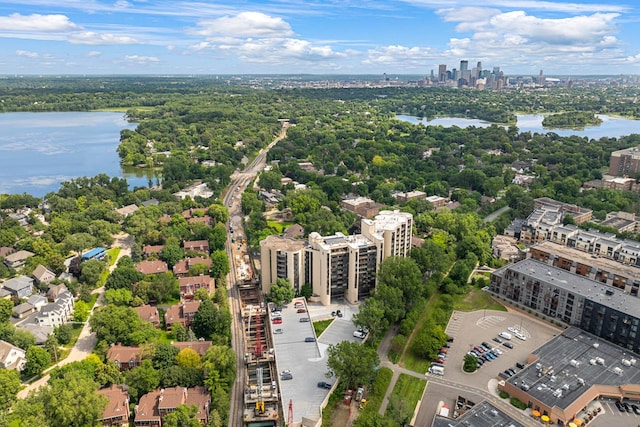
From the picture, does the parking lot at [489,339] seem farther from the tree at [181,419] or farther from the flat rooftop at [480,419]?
the tree at [181,419]

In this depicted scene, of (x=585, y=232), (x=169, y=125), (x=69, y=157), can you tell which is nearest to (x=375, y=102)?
(x=169, y=125)

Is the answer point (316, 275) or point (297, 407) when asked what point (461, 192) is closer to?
point (316, 275)

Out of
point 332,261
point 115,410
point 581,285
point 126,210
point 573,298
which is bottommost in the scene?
point 115,410

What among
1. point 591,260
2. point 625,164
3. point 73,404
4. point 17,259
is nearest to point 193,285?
point 73,404

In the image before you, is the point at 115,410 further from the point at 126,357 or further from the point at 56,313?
the point at 56,313

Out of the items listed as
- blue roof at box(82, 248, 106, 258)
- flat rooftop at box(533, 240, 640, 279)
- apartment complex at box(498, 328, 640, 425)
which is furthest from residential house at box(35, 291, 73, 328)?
flat rooftop at box(533, 240, 640, 279)

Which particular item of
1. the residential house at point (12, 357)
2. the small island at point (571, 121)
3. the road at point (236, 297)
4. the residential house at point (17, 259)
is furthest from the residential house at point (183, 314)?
the small island at point (571, 121)
